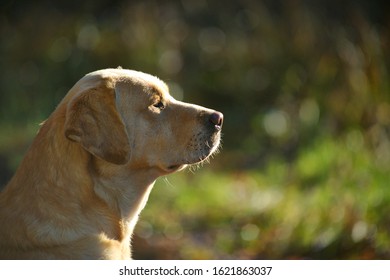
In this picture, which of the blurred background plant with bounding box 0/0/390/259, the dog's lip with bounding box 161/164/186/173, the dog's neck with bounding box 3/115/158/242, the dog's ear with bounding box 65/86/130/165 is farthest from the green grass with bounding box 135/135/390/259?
the dog's ear with bounding box 65/86/130/165

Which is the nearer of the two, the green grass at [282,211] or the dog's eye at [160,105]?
the dog's eye at [160,105]

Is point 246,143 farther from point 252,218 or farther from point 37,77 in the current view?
point 37,77

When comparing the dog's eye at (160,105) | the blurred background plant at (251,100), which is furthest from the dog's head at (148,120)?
the blurred background plant at (251,100)

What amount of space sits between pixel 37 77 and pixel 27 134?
3.84 ft

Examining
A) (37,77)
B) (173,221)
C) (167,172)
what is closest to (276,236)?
(173,221)

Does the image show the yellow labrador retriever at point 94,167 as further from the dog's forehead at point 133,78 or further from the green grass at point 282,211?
the green grass at point 282,211

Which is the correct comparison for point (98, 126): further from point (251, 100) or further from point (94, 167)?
point (251, 100)

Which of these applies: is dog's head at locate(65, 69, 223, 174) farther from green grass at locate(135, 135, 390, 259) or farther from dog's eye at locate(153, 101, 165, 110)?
green grass at locate(135, 135, 390, 259)

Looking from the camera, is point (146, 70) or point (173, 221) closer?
point (173, 221)

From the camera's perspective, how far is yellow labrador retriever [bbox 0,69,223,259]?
412 cm

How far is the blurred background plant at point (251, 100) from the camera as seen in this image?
22.0ft

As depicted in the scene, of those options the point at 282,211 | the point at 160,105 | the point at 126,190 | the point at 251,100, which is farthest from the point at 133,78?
the point at 251,100

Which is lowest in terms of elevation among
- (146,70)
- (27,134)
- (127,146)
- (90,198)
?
(27,134)
